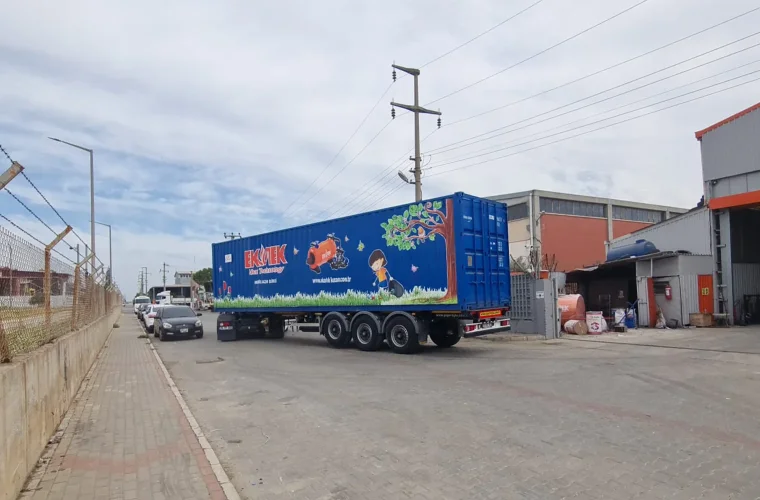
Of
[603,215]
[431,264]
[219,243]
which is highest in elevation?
[603,215]

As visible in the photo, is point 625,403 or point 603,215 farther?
point 603,215

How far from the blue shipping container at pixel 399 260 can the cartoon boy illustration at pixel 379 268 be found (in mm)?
27

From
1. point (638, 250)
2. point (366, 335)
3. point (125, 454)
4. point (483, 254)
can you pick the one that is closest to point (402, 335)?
point (366, 335)

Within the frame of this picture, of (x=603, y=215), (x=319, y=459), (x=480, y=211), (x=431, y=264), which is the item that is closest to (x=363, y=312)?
(x=431, y=264)

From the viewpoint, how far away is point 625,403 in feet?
25.0

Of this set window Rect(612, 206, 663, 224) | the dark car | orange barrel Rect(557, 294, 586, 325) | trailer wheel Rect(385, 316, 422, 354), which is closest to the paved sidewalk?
trailer wheel Rect(385, 316, 422, 354)

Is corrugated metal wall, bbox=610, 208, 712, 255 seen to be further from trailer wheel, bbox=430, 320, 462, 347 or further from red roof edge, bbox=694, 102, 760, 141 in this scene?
trailer wheel, bbox=430, 320, 462, 347

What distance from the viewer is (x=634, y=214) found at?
4412cm

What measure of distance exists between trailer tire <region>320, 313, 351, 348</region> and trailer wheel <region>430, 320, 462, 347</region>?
8.32ft

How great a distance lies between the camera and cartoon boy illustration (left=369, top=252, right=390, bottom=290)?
47.5ft

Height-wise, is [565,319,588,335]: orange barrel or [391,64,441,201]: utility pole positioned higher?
[391,64,441,201]: utility pole

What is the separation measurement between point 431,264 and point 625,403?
648cm

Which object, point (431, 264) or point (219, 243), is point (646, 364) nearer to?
point (431, 264)

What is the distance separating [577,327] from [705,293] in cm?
633
